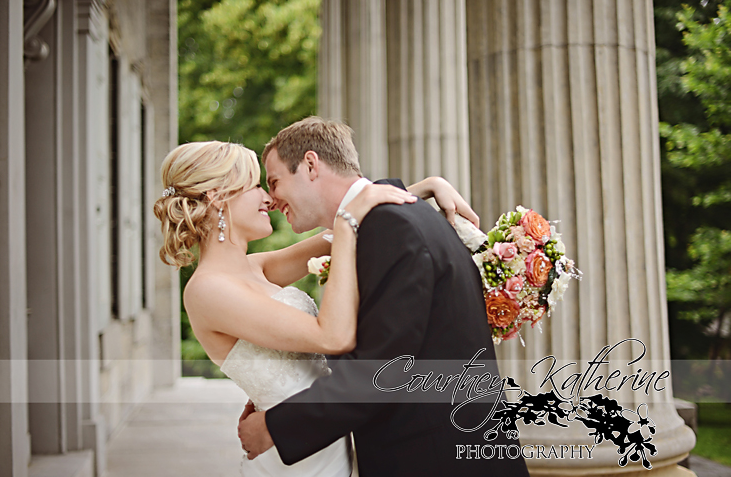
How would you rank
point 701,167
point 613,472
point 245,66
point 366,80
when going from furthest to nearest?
1. point 245,66
2. point 701,167
3. point 366,80
4. point 613,472

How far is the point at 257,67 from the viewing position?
737 inches

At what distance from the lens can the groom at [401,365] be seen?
202cm

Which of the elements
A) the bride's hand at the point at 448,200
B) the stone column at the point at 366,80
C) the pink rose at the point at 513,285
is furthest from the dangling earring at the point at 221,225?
the stone column at the point at 366,80

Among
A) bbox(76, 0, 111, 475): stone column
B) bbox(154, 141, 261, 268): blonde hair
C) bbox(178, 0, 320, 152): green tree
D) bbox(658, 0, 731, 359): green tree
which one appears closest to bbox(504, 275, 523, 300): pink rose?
bbox(154, 141, 261, 268): blonde hair

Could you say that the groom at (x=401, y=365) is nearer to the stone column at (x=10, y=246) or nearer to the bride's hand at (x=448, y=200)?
the bride's hand at (x=448, y=200)

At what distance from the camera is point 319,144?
8.21 ft

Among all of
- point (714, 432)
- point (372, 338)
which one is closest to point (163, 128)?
point (372, 338)

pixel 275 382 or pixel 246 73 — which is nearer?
pixel 275 382

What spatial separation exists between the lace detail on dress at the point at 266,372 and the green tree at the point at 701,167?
30.8 ft

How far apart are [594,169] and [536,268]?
1.21 metres

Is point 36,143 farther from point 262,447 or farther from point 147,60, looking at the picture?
point 147,60

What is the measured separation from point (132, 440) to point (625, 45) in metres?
6.69

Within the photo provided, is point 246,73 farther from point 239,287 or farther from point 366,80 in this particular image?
point 239,287

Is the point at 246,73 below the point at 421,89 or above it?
above
